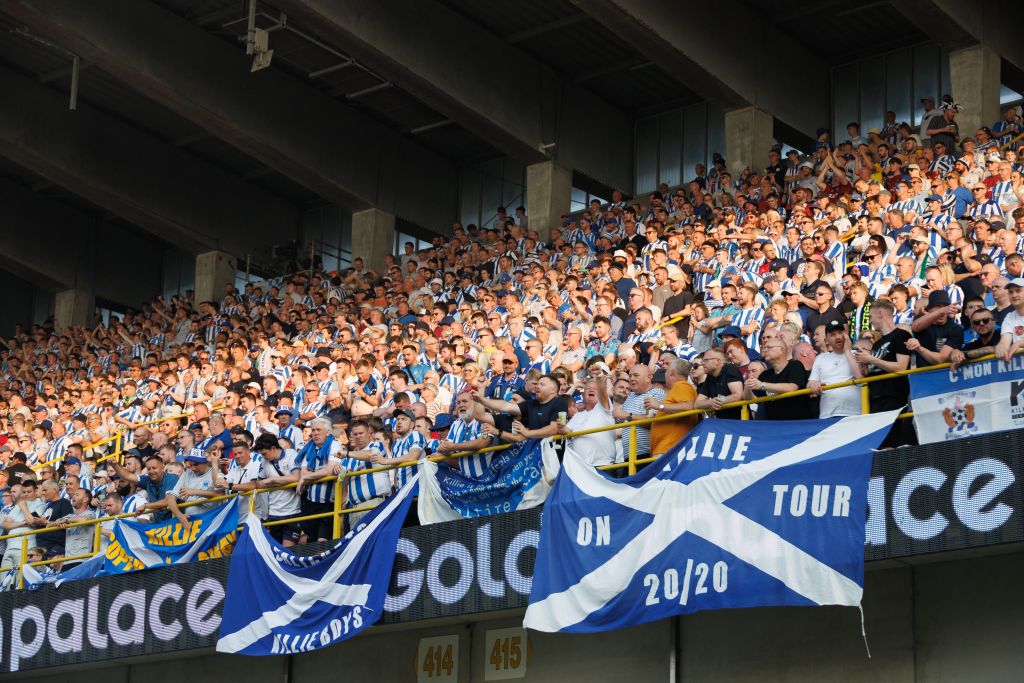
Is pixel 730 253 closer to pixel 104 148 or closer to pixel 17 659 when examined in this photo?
pixel 17 659

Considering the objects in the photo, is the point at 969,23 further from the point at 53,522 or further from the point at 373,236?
the point at 53,522

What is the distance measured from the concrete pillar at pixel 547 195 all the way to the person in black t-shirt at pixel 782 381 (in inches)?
597

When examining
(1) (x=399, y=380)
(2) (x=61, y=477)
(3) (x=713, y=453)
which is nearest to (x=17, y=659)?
(2) (x=61, y=477)

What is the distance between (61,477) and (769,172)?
36.1 ft

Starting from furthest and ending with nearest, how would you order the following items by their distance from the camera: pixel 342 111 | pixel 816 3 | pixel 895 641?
1. pixel 342 111
2. pixel 816 3
3. pixel 895 641

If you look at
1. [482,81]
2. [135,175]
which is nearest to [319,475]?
[482,81]

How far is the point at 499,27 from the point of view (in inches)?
1088

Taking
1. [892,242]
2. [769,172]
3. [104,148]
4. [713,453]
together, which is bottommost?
[713,453]

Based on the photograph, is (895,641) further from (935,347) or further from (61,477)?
(61,477)

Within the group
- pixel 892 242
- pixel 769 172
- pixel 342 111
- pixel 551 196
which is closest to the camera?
pixel 892 242

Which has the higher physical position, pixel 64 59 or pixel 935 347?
pixel 64 59

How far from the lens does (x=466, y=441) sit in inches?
582

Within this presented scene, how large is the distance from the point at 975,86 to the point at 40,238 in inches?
835

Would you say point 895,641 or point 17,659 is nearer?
point 895,641
